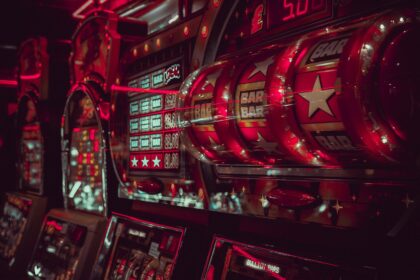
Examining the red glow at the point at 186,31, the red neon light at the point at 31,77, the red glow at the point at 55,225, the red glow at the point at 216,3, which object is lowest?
the red glow at the point at 55,225

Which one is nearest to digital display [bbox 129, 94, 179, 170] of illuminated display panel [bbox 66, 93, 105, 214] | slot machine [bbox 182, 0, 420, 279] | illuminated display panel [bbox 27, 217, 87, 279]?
illuminated display panel [bbox 66, 93, 105, 214]

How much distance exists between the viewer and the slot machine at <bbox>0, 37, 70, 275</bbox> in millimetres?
4312

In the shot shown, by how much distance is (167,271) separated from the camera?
7.43ft

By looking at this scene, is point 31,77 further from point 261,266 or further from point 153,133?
point 261,266

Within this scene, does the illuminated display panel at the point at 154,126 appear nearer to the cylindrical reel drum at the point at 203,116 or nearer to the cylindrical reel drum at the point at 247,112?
the cylindrical reel drum at the point at 203,116

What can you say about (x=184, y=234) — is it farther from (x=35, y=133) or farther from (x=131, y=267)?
(x=35, y=133)

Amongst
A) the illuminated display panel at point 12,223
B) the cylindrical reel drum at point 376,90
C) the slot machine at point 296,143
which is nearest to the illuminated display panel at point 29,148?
the illuminated display panel at point 12,223

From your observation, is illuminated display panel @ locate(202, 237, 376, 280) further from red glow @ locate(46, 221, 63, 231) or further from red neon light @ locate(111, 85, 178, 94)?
red glow @ locate(46, 221, 63, 231)

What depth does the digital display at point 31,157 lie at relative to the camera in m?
4.60

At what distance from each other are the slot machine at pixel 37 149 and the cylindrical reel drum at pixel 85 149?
0.40 meters

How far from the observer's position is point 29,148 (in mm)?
4887

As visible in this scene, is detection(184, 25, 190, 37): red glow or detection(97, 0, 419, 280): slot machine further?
detection(184, 25, 190, 37): red glow

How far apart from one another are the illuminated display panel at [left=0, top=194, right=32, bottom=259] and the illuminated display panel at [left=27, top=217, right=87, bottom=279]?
0.72m

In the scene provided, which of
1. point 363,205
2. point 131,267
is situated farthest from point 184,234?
point 363,205
